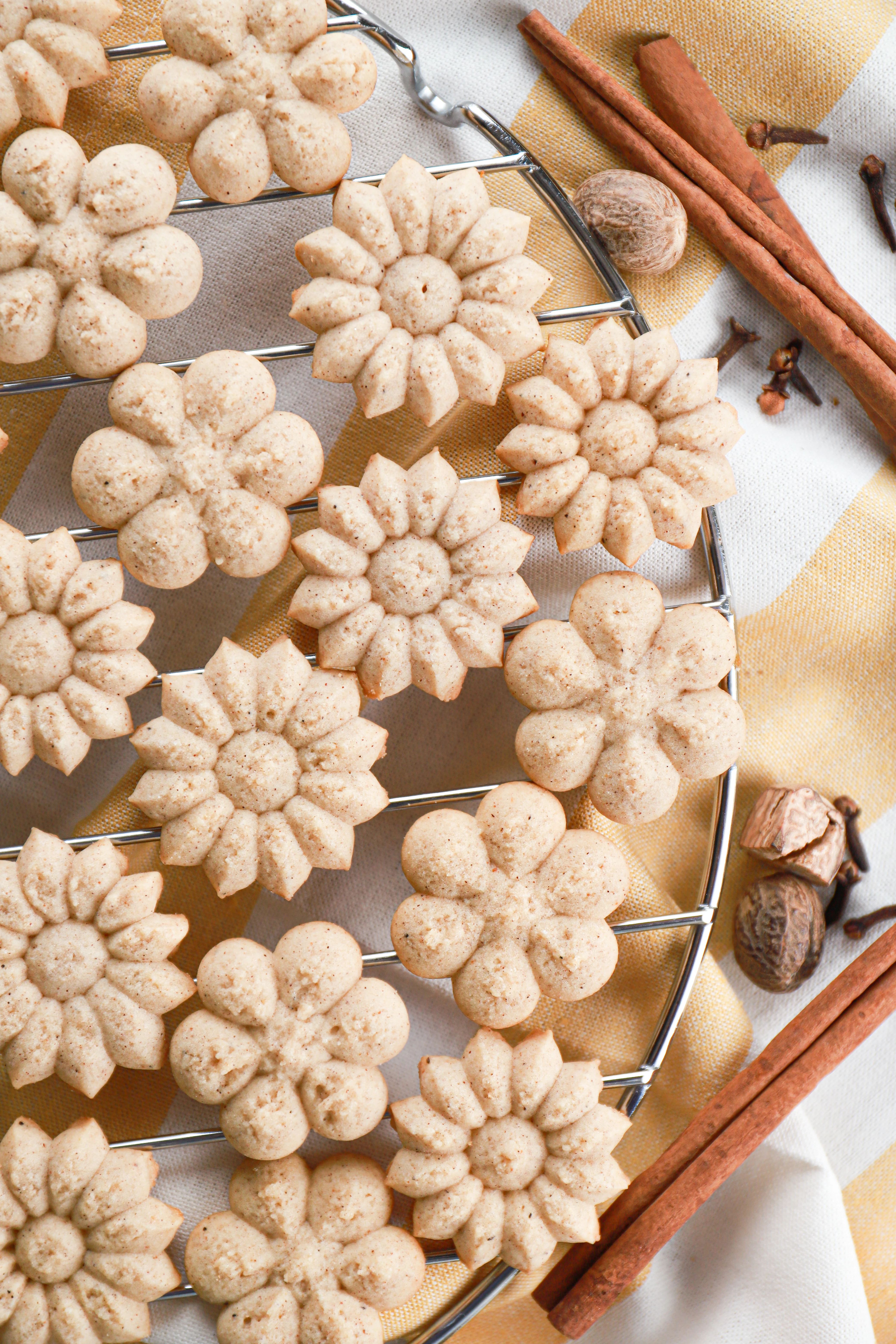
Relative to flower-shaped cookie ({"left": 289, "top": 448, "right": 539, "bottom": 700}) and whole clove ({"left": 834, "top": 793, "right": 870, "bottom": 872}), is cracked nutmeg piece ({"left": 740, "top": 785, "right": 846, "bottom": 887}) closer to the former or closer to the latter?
whole clove ({"left": 834, "top": 793, "right": 870, "bottom": 872})

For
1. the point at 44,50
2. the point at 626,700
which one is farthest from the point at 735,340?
the point at 44,50

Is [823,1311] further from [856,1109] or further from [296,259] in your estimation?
[296,259]

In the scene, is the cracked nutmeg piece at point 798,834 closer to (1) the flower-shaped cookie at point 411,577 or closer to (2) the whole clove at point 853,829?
(2) the whole clove at point 853,829

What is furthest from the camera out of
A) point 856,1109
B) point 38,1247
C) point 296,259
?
point 856,1109

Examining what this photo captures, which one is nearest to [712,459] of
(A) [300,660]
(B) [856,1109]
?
(A) [300,660]

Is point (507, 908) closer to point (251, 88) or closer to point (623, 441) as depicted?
point (623, 441)

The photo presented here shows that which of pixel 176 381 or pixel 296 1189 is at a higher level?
pixel 176 381
